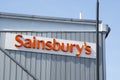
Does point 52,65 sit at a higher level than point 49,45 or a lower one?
lower

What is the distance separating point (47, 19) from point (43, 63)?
3.18 meters

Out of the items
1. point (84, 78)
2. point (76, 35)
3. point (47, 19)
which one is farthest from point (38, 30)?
point (84, 78)

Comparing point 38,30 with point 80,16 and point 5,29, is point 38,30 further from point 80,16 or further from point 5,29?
point 80,16

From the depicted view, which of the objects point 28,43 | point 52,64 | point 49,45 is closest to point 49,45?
point 49,45

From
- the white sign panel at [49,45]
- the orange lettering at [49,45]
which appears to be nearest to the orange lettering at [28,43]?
the white sign panel at [49,45]

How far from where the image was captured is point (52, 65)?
23.0m

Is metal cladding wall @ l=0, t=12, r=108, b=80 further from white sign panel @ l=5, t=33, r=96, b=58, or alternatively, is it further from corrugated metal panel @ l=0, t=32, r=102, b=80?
white sign panel @ l=5, t=33, r=96, b=58

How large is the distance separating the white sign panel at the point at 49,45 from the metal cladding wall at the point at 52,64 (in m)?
0.24

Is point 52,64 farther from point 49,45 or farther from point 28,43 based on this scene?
point 28,43

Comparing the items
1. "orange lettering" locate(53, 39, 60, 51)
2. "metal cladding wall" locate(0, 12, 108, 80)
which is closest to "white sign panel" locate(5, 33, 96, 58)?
"orange lettering" locate(53, 39, 60, 51)

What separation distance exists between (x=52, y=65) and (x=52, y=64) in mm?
68

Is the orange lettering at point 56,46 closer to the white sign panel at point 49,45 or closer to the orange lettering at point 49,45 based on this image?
the white sign panel at point 49,45

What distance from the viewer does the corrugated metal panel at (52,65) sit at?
870 inches

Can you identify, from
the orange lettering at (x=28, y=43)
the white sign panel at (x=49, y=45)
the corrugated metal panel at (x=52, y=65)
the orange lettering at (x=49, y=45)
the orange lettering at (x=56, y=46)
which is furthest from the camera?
the orange lettering at (x=56, y=46)
